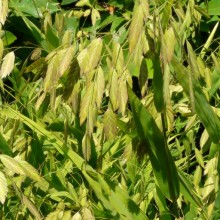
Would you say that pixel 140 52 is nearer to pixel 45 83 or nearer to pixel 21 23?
pixel 45 83

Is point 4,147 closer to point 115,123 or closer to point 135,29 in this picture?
point 115,123

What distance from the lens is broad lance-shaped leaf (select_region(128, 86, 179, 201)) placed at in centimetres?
113

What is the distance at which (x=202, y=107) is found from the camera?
1.18 metres

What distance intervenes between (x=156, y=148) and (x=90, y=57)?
0.27 m

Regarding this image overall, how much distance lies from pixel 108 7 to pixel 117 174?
116 cm

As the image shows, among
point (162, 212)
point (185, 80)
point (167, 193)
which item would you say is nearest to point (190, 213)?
point (162, 212)

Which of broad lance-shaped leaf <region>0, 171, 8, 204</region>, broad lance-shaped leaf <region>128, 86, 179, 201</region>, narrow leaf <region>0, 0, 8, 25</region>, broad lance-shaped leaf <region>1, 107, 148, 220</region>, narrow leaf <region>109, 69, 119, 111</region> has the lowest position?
broad lance-shaped leaf <region>1, 107, 148, 220</region>

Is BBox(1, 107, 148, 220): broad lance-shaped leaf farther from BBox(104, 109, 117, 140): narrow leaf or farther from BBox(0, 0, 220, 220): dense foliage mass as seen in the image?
BBox(104, 109, 117, 140): narrow leaf

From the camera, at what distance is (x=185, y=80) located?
111 cm

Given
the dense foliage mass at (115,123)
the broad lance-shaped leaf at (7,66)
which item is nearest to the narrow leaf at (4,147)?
the dense foliage mass at (115,123)

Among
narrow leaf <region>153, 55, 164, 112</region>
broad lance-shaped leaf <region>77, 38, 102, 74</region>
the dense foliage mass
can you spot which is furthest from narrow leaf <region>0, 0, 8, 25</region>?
narrow leaf <region>153, 55, 164, 112</region>

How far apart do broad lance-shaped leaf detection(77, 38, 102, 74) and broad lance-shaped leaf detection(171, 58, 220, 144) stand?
0.17m

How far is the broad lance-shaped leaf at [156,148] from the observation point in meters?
1.13

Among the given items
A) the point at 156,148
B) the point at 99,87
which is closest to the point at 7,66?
the point at 99,87
